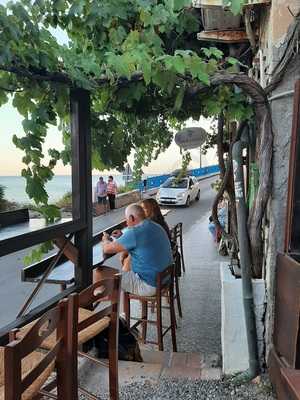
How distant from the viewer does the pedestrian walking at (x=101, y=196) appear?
15.3 metres

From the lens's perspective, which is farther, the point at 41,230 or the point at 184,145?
the point at 184,145

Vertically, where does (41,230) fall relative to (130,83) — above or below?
below

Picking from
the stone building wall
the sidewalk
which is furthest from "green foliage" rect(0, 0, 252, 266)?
the sidewalk

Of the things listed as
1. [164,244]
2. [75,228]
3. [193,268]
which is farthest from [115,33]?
[193,268]

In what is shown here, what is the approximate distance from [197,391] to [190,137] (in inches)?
113

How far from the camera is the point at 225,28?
354cm

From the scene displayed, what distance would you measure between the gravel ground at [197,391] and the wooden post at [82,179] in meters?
Answer: 0.93

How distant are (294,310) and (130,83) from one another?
5.98ft

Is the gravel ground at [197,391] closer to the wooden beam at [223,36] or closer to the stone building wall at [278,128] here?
the stone building wall at [278,128]

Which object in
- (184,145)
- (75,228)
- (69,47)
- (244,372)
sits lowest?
(244,372)

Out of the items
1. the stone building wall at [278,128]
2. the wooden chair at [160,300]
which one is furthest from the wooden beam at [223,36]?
the wooden chair at [160,300]

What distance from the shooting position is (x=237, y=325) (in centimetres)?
289

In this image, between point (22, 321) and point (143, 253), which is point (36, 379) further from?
point (143, 253)

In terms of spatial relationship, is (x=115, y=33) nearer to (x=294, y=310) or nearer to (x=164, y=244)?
(x=164, y=244)
